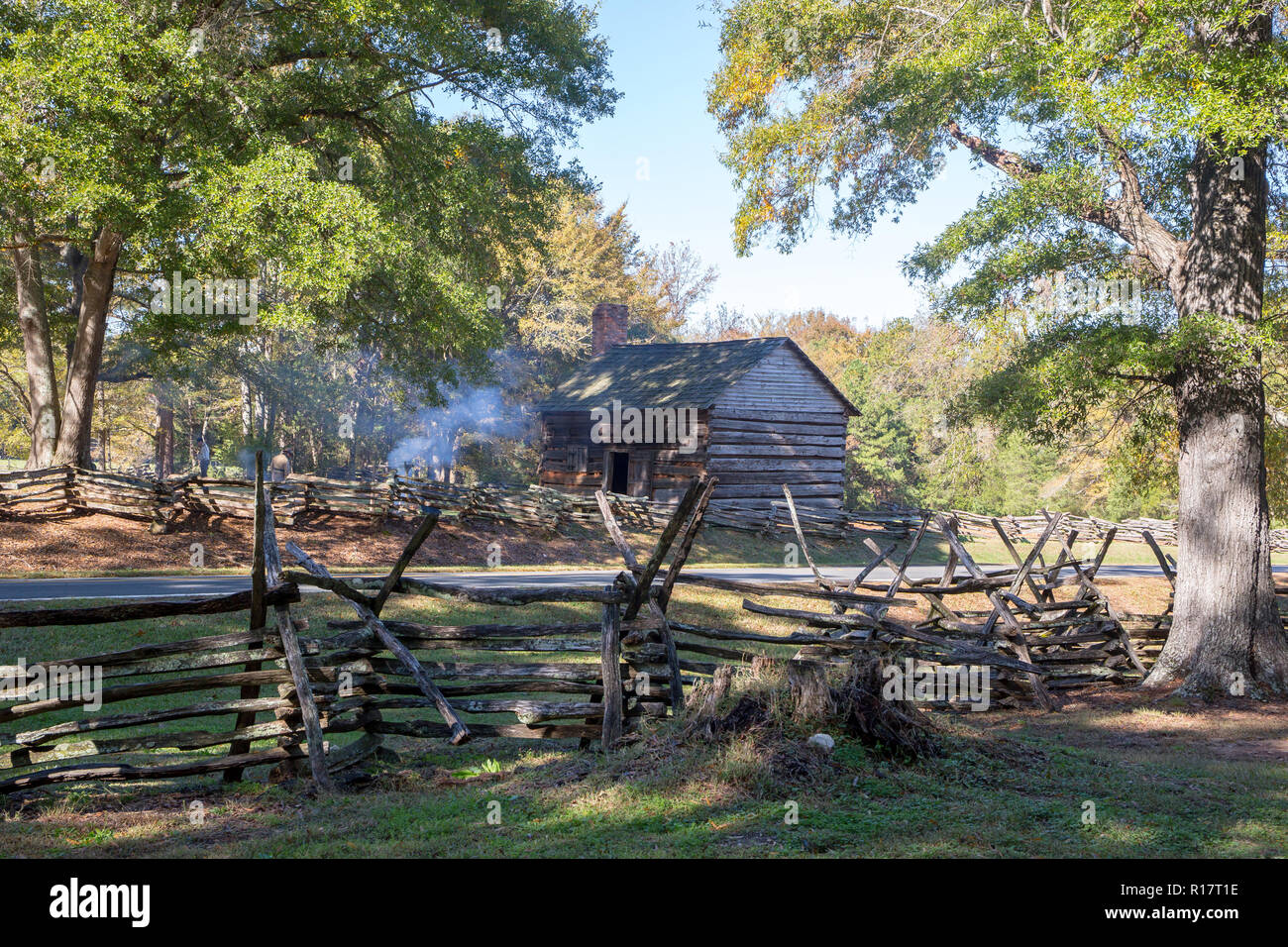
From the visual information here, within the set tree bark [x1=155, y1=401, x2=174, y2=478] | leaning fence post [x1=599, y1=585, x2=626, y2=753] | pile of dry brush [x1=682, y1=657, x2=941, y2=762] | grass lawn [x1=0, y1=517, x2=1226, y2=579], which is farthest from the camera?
tree bark [x1=155, y1=401, x2=174, y2=478]

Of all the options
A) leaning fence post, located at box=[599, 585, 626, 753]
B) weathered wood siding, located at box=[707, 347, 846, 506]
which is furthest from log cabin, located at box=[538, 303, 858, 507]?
leaning fence post, located at box=[599, 585, 626, 753]

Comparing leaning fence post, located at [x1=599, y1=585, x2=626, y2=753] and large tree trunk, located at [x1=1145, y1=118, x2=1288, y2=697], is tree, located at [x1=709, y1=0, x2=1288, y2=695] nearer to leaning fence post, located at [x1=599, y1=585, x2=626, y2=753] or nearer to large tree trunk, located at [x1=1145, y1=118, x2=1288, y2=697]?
large tree trunk, located at [x1=1145, y1=118, x2=1288, y2=697]

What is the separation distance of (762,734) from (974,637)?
6.44 meters

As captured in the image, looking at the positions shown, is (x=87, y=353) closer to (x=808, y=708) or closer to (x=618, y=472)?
(x=618, y=472)

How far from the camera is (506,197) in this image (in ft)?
67.1

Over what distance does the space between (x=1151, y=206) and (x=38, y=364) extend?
64.3 feet

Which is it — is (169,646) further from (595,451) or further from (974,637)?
(595,451)

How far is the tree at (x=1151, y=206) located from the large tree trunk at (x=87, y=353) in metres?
12.8

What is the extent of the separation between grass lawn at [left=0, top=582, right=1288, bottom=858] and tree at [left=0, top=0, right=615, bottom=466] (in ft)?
32.2

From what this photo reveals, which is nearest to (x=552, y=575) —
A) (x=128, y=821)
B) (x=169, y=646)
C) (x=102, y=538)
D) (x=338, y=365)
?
(x=102, y=538)

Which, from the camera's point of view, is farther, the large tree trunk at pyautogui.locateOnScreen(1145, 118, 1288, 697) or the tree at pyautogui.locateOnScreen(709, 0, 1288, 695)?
the large tree trunk at pyautogui.locateOnScreen(1145, 118, 1288, 697)

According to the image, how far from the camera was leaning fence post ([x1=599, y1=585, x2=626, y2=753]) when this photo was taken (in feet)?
24.3

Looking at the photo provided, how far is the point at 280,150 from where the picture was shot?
14445 millimetres

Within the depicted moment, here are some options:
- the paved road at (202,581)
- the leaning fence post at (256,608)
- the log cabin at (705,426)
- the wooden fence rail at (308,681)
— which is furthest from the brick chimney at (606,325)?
the leaning fence post at (256,608)
